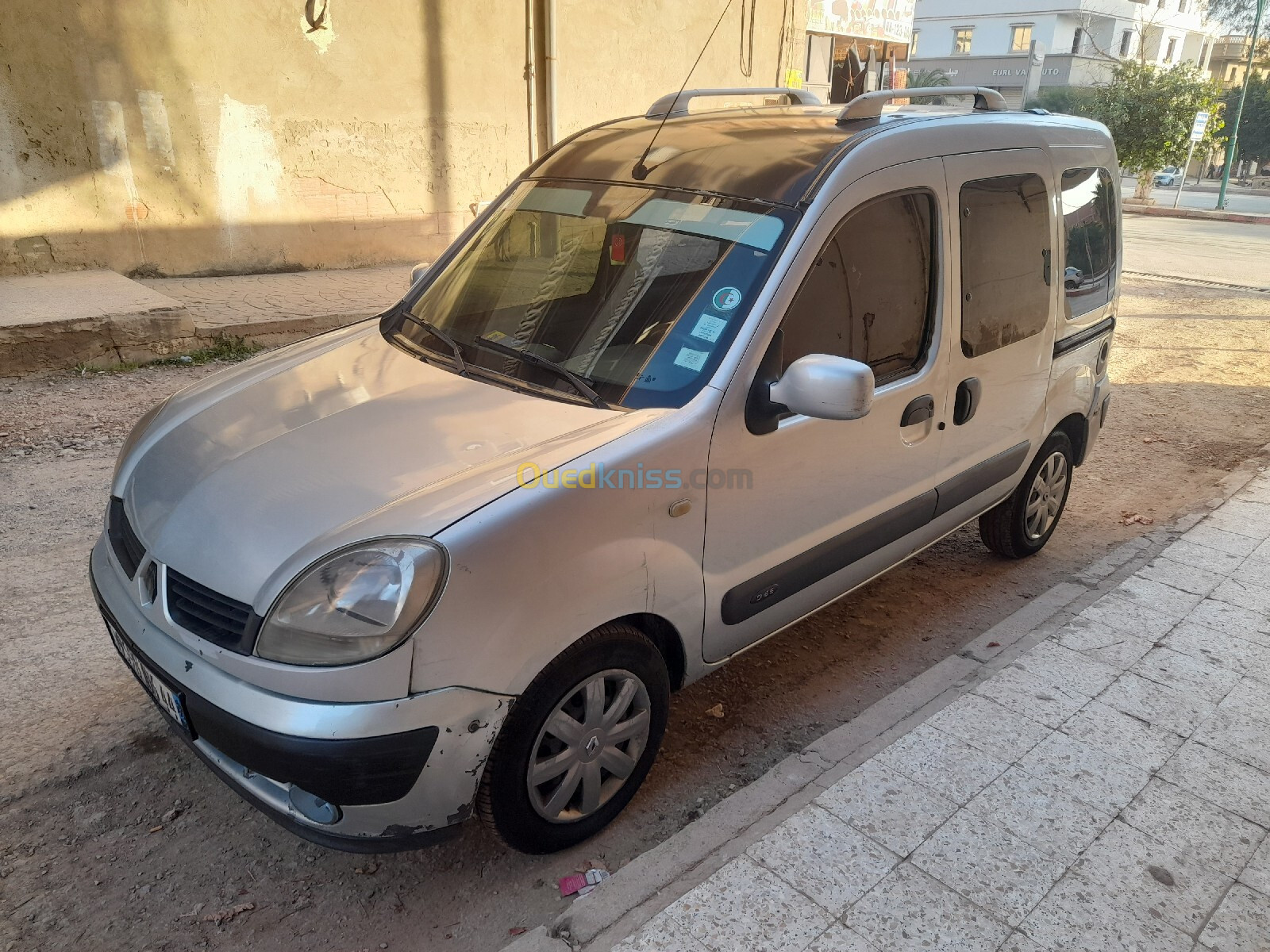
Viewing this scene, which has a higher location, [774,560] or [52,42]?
[52,42]

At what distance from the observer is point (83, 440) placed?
5453 millimetres

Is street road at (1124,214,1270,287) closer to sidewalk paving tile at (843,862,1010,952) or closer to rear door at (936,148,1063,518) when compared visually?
rear door at (936,148,1063,518)

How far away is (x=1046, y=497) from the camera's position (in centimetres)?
446

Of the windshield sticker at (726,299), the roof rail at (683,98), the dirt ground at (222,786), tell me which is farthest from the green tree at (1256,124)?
the windshield sticker at (726,299)

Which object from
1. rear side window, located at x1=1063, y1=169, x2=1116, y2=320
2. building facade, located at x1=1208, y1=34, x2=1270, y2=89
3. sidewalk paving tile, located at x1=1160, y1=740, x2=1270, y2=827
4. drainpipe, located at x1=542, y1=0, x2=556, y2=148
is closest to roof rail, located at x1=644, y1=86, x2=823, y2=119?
rear side window, located at x1=1063, y1=169, x2=1116, y2=320

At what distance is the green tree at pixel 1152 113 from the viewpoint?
89.7 feet

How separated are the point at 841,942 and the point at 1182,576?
9.39 ft

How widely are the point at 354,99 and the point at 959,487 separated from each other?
28.5 feet

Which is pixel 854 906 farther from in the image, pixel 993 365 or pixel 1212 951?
pixel 993 365

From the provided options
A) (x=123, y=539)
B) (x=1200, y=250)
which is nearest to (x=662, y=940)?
(x=123, y=539)

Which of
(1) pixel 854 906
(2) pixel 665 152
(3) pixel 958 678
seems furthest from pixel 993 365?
(1) pixel 854 906

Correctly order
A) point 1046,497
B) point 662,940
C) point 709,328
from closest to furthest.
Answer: point 662,940 → point 709,328 → point 1046,497

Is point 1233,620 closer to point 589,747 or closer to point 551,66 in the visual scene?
point 589,747

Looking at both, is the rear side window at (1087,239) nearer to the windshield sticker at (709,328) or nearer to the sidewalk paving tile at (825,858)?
the windshield sticker at (709,328)
